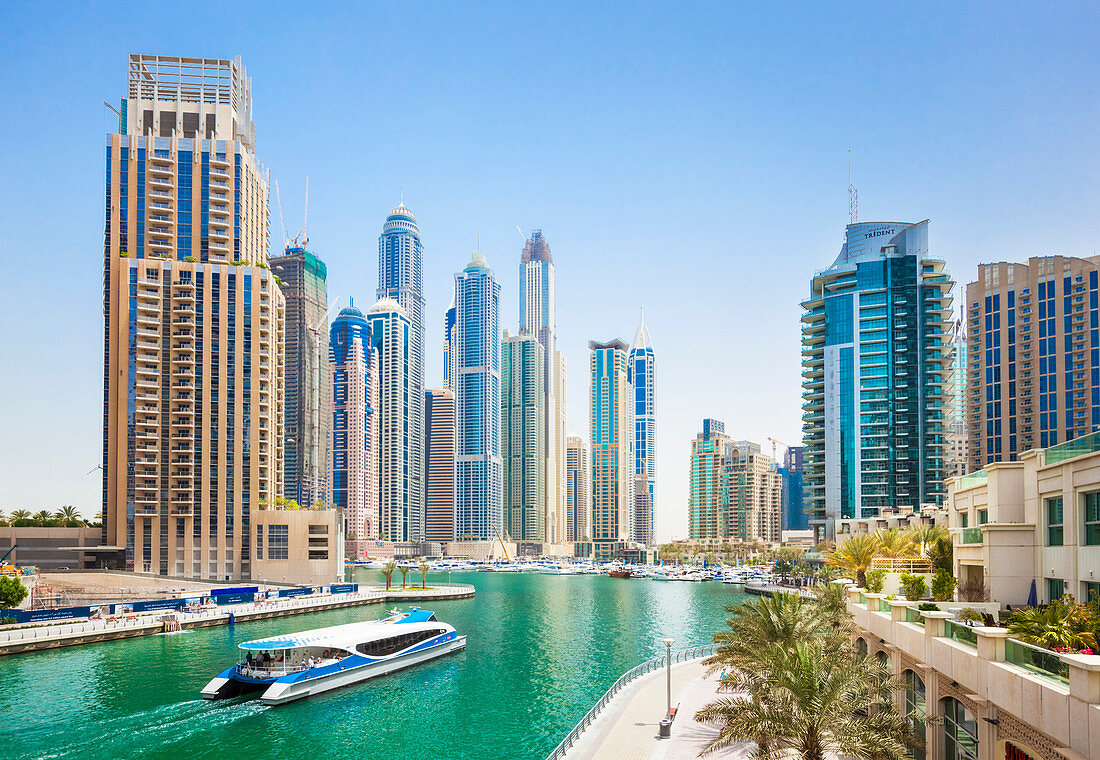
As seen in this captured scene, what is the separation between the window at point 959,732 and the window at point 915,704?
1454 millimetres

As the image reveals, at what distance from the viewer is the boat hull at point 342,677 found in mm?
54562

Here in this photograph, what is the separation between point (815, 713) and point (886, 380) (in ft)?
472

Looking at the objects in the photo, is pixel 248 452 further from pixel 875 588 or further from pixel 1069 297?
pixel 1069 297

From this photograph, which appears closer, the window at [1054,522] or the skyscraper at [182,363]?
the window at [1054,522]

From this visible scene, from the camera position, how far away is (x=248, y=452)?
136m

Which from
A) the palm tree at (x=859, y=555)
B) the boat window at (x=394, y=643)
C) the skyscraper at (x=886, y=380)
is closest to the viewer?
the palm tree at (x=859, y=555)

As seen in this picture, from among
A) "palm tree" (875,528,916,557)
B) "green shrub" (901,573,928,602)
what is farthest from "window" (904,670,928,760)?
"palm tree" (875,528,916,557)

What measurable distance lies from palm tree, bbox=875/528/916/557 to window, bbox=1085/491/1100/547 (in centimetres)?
2468

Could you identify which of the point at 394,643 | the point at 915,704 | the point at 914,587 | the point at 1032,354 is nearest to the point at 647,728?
the point at 915,704

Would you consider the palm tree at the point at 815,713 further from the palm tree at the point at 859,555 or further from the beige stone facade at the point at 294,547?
the beige stone facade at the point at 294,547

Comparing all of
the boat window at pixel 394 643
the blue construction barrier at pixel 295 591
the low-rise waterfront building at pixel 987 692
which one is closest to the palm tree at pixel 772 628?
the low-rise waterfront building at pixel 987 692

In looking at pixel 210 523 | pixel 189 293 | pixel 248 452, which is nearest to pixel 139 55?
pixel 189 293

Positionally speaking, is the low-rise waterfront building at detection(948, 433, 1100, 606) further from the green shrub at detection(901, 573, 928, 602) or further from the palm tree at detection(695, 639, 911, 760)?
the palm tree at detection(695, 639, 911, 760)

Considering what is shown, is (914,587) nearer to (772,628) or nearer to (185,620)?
(772,628)
